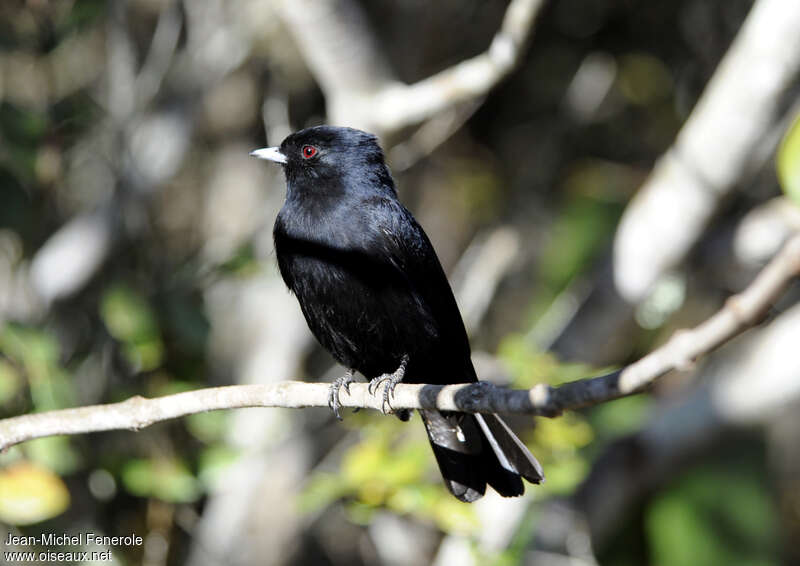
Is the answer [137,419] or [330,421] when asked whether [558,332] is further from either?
[137,419]

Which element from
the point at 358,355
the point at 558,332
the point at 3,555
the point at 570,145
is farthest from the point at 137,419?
the point at 570,145

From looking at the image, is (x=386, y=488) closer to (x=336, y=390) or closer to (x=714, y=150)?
(x=336, y=390)

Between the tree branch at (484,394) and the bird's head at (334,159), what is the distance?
0.92 meters

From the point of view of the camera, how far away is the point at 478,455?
3338 millimetres

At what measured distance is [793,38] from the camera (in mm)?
3564

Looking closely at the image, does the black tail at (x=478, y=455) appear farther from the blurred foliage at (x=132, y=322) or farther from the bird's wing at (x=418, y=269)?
the blurred foliage at (x=132, y=322)

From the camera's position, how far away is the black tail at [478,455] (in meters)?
2.93

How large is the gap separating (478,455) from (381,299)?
2.17 feet

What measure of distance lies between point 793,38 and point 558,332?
71.0 inches

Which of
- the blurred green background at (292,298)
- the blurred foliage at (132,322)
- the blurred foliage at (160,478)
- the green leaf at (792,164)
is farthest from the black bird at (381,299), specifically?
the green leaf at (792,164)

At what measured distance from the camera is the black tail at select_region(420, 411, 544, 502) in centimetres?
293

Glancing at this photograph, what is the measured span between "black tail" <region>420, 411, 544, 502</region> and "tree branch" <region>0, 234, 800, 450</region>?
1.36 feet

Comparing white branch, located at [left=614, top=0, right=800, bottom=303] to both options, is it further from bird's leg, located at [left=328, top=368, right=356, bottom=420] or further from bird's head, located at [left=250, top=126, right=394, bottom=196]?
bird's leg, located at [left=328, top=368, right=356, bottom=420]

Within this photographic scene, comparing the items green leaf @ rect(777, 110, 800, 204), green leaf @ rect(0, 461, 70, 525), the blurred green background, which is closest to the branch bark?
the blurred green background
